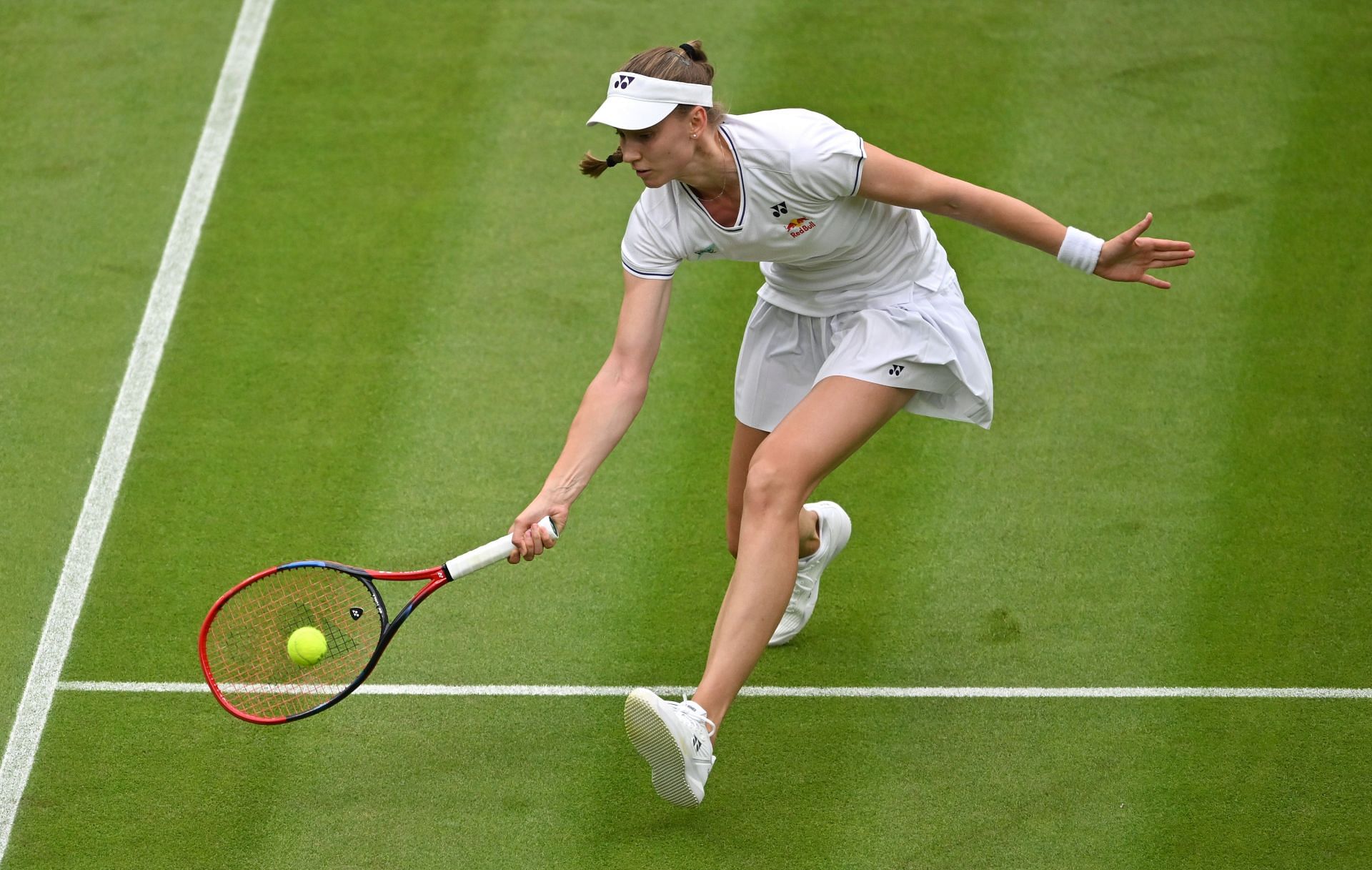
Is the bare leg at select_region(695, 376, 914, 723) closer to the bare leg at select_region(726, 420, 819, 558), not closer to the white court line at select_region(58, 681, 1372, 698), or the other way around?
the bare leg at select_region(726, 420, 819, 558)

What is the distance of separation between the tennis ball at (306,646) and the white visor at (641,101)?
1.78 meters

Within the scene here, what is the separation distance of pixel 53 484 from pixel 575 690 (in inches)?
92.4

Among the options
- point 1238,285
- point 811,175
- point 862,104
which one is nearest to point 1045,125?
point 862,104

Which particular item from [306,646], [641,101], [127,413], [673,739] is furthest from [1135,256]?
[127,413]

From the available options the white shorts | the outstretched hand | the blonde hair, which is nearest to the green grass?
the white shorts

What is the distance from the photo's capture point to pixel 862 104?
27.2 feet

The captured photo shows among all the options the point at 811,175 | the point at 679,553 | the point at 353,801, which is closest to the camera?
the point at 811,175

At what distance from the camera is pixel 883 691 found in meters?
5.41

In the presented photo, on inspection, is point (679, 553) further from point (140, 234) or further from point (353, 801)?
point (140, 234)

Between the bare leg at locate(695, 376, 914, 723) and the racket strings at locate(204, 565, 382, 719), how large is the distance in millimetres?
1264

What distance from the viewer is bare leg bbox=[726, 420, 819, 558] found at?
5.21m

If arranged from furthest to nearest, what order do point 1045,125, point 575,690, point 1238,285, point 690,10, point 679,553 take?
point 690,10 → point 1045,125 → point 1238,285 → point 679,553 → point 575,690

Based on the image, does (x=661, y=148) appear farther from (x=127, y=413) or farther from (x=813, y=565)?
(x=127, y=413)

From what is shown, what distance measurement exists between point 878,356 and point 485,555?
128 centimetres
